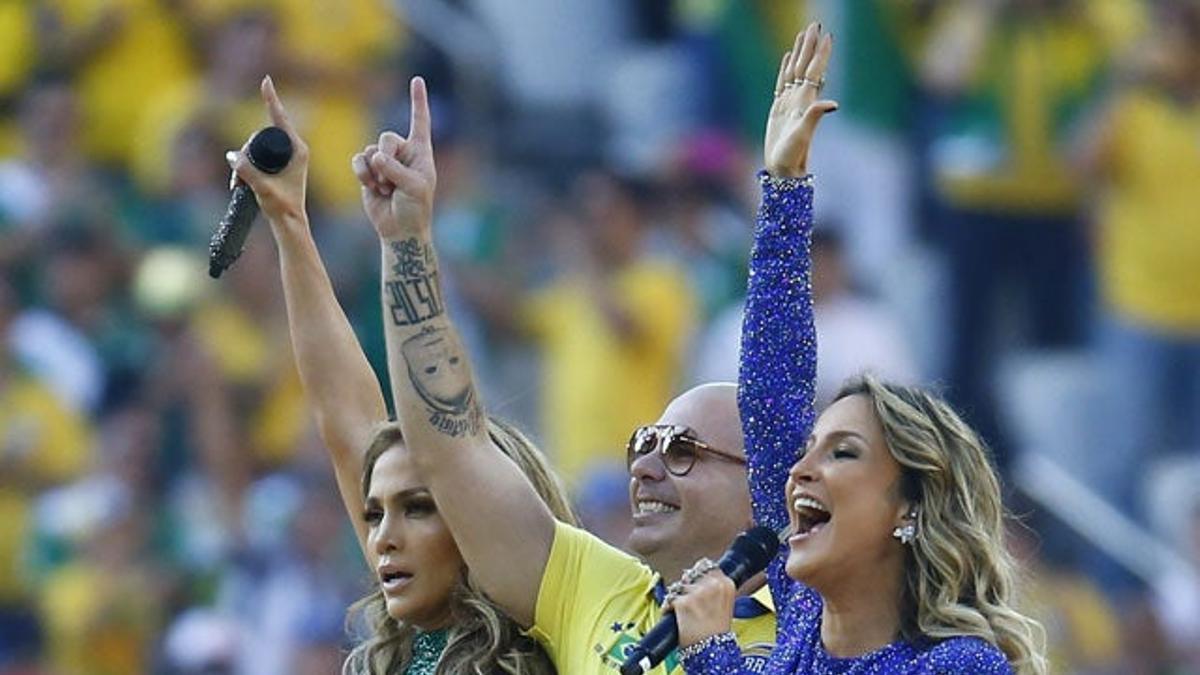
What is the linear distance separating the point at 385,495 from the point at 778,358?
741 mm

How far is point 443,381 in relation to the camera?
4.92 meters

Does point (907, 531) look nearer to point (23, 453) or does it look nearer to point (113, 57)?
point (23, 453)

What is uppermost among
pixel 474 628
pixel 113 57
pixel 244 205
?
pixel 244 205

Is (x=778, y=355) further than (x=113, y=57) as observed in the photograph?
No

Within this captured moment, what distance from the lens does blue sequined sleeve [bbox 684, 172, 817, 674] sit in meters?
4.81

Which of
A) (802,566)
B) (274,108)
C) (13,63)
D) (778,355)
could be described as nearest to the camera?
(802,566)

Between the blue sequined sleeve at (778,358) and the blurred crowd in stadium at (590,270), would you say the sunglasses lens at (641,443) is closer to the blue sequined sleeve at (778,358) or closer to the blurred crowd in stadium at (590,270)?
the blue sequined sleeve at (778,358)

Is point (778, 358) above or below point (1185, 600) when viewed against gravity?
above

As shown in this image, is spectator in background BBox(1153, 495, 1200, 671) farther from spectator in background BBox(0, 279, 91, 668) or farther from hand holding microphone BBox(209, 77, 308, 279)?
hand holding microphone BBox(209, 77, 308, 279)

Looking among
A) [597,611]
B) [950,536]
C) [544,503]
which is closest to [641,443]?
[544,503]

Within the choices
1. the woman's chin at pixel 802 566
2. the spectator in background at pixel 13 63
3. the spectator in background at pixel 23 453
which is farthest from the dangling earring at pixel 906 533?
the spectator in background at pixel 13 63

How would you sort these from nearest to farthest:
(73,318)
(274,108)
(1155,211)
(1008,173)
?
(274,108) < (73,318) < (1155,211) < (1008,173)

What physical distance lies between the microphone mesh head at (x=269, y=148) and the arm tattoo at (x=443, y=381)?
23.2 inches

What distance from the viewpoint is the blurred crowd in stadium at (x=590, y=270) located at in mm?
10383
